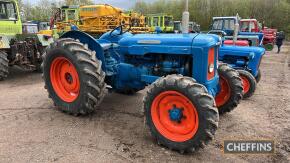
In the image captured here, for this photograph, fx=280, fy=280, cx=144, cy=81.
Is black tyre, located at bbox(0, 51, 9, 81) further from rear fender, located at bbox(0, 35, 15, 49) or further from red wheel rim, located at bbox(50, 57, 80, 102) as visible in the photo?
red wheel rim, located at bbox(50, 57, 80, 102)

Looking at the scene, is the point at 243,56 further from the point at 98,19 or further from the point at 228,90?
the point at 98,19

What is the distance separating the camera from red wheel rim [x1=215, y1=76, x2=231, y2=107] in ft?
15.3

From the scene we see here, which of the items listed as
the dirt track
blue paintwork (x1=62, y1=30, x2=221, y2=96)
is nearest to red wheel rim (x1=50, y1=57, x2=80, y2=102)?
the dirt track

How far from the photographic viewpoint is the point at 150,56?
4.38 meters

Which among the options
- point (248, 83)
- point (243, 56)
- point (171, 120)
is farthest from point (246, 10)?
point (171, 120)

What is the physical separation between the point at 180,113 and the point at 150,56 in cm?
120

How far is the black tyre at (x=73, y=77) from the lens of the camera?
A: 13.6ft

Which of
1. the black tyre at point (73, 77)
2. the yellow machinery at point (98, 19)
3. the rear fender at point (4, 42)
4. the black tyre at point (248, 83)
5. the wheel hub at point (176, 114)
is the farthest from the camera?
the yellow machinery at point (98, 19)

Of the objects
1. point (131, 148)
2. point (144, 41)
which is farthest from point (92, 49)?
point (131, 148)

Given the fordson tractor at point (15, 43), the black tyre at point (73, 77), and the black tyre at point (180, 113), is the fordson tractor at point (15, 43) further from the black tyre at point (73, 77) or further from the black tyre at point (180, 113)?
the black tyre at point (180, 113)

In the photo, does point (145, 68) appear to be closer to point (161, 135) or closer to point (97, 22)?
point (161, 135)

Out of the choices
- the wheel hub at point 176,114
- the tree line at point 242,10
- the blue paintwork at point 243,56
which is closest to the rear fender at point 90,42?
the wheel hub at point 176,114

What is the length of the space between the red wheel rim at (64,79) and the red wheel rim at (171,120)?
149cm

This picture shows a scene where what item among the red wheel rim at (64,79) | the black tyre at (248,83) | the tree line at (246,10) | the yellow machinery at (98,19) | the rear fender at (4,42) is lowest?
the black tyre at (248,83)
